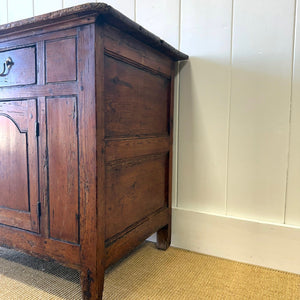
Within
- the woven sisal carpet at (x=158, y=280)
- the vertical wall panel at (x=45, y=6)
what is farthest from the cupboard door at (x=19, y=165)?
the vertical wall panel at (x=45, y=6)

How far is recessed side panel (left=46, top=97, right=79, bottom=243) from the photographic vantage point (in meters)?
0.80

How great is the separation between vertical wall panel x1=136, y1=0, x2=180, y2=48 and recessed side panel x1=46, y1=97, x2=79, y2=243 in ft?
2.15

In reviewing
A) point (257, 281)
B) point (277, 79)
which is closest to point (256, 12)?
point (277, 79)

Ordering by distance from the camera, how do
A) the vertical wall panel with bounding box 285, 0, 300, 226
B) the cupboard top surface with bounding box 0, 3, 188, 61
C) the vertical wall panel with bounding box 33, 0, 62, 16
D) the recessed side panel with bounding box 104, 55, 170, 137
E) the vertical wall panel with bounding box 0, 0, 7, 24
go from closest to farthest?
1. the cupboard top surface with bounding box 0, 3, 188, 61
2. the recessed side panel with bounding box 104, 55, 170, 137
3. the vertical wall panel with bounding box 285, 0, 300, 226
4. the vertical wall panel with bounding box 33, 0, 62, 16
5. the vertical wall panel with bounding box 0, 0, 7, 24

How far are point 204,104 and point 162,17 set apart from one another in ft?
1.47

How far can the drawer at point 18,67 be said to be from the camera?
2.78 feet

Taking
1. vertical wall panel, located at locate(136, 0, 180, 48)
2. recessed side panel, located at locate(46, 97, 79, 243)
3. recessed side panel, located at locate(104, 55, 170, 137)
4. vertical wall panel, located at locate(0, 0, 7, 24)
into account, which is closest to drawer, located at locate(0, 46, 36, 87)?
recessed side panel, located at locate(46, 97, 79, 243)

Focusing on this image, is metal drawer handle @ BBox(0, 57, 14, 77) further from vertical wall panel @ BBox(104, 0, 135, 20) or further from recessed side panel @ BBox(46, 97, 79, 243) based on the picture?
vertical wall panel @ BBox(104, 0, 135, 20)

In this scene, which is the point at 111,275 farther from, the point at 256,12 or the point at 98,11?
the point at 256,12

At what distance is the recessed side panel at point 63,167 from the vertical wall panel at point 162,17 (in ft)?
2.15

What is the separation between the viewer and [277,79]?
1.03 metres

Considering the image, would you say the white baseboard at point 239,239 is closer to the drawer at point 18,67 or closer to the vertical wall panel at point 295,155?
the vertical wall panel at point 295,155

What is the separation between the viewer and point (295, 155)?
1022mm

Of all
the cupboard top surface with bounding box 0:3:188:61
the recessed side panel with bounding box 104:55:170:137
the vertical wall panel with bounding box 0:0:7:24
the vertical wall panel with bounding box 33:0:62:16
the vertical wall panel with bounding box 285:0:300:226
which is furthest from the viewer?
the vertical wall panel with bounding box 0:0:7:24
